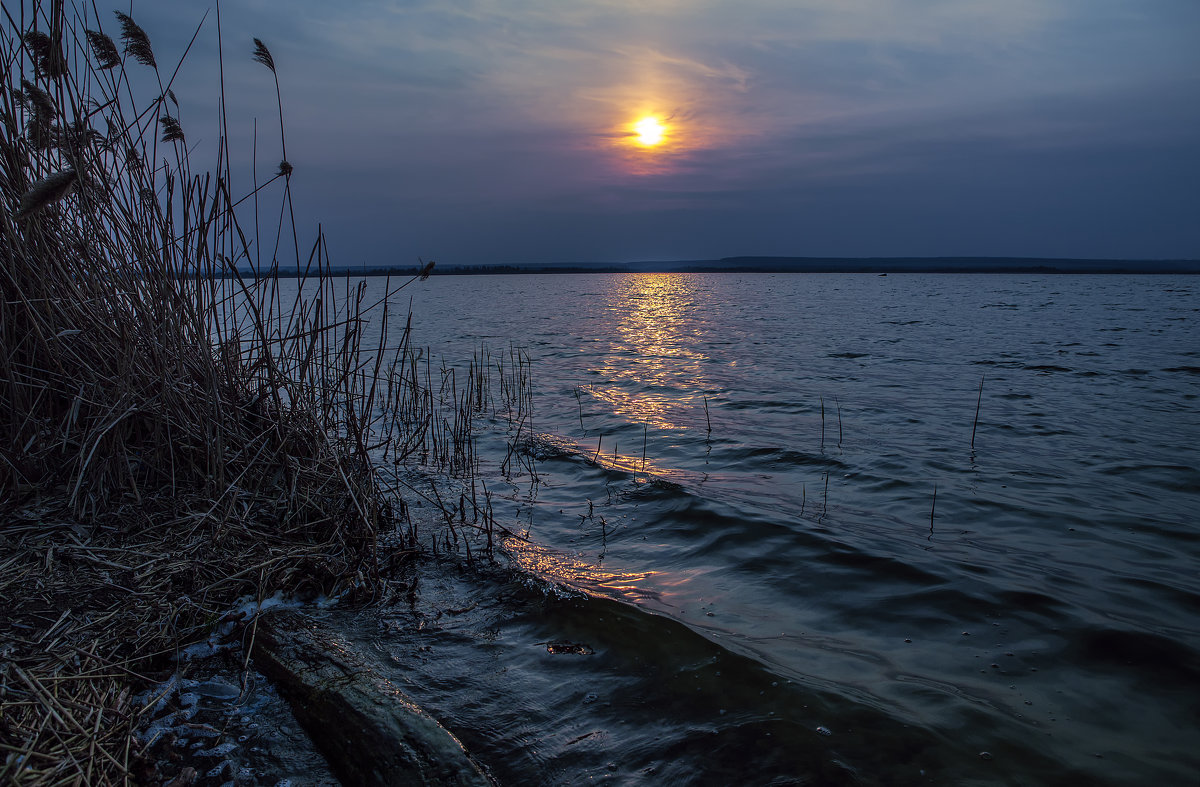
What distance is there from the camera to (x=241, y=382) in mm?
4645

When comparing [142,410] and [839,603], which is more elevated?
[142,410]

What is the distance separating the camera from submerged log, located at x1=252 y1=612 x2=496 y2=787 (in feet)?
7.91

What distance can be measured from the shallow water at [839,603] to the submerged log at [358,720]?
→ 20.9 inches

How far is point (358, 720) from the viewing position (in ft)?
8.43

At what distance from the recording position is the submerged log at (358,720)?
2412 millimetres

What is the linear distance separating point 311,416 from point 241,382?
58 cm

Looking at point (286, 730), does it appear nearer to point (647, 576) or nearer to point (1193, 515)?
point (647, 576)

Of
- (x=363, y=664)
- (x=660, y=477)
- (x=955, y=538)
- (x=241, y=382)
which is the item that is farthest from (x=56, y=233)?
(x=955, y=538)

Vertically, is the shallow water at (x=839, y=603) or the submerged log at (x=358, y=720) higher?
the submerged log at (x=358, y=720)

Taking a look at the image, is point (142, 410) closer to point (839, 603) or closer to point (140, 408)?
point (140, 408)

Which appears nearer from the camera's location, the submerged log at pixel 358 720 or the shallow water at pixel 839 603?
the submerged log at pixel 358 720

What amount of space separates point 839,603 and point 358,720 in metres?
3.50

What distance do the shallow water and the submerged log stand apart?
20.9 inches

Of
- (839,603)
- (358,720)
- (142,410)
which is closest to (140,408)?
(142,410)
